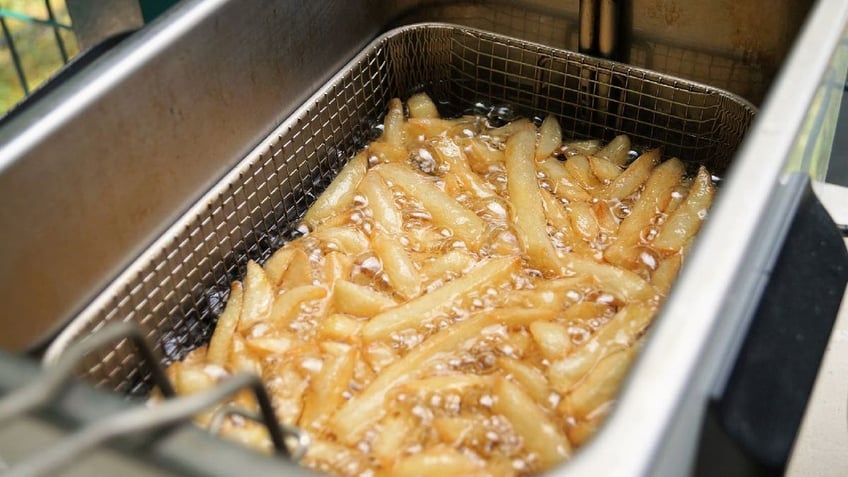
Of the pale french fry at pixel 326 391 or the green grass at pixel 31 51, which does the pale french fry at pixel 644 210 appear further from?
the green grass at pixel 31 51

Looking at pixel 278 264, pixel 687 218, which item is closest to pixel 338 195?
pixel 278 264

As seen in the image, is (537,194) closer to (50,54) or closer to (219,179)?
(219,179)

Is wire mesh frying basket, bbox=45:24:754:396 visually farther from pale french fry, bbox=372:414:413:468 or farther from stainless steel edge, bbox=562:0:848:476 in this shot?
stainless steel edge, bbox=562:0:848:476

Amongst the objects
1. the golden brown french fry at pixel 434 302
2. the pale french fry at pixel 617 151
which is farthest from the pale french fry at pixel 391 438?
the pale french fry at pixel 617 151

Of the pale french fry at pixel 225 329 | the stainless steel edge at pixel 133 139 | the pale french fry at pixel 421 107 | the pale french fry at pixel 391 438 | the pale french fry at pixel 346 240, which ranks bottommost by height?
the pale french fry at pixel 391 438

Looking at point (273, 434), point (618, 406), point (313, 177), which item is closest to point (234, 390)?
point (273, 434)
